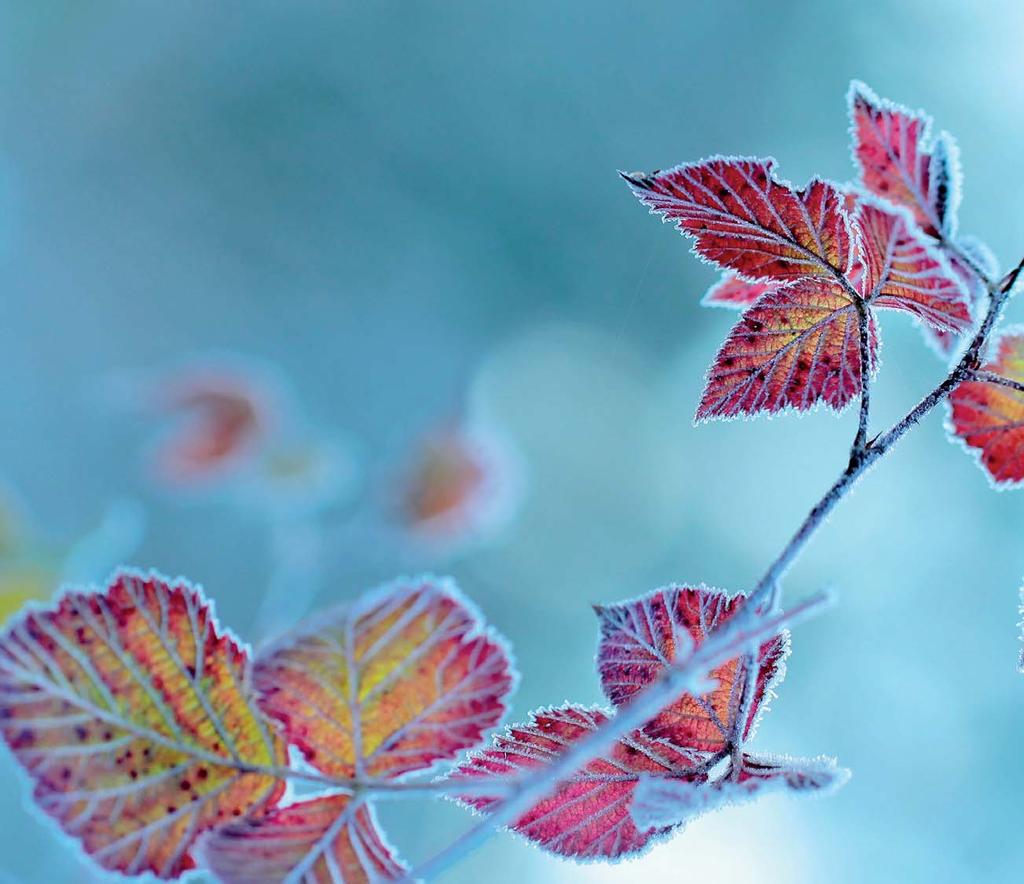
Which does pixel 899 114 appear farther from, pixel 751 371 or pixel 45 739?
pixel 45 739

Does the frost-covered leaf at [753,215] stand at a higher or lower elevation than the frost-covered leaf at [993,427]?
higher

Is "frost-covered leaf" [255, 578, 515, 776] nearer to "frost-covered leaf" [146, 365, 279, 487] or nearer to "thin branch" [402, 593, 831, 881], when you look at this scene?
"thin branch" [402, 593, 831, 881]

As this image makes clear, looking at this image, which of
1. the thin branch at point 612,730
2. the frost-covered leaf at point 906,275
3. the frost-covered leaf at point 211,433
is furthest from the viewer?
the frost-covered leaf at point 211,433

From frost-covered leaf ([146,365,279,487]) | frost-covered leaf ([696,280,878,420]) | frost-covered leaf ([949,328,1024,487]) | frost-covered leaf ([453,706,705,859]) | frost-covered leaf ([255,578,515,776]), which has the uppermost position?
frost-covered leaf ([146,365,279,487])

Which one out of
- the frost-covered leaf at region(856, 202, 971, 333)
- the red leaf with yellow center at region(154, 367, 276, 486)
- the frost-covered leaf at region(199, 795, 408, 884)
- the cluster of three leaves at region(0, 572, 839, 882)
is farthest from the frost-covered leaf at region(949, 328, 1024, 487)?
the red leaf with yellow center at region(154, 367, 276, 486)

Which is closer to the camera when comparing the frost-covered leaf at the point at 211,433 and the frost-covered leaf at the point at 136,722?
the frost-covered leaf at the point at 136,722

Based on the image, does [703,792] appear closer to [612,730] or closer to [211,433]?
[612,730]

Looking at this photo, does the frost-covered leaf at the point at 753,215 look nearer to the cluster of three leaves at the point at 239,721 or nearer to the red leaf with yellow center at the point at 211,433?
the cluster of three leaves at the point at 239,721

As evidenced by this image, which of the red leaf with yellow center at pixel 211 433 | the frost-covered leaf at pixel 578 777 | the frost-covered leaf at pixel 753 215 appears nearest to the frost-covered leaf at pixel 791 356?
the frost-covered leaf at pixel 753 215
